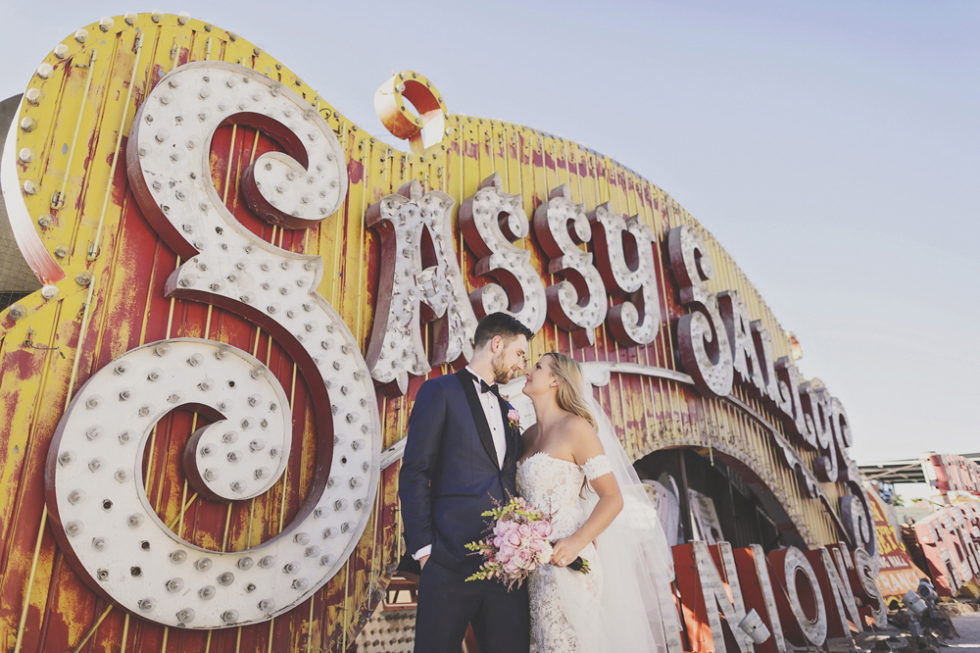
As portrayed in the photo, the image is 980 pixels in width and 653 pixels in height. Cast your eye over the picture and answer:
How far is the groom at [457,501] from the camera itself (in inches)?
102

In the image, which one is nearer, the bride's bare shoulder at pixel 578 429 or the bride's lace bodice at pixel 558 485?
the bride's lace bodice at pixel 558 485

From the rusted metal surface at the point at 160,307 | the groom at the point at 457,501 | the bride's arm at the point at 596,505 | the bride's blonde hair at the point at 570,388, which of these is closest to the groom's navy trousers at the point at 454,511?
the groom at the point at 457,501

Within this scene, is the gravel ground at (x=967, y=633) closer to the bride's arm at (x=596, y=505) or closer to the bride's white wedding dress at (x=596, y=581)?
the bride's white wedding dress at (x=596, y=581)

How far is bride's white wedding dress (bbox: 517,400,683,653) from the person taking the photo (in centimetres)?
279

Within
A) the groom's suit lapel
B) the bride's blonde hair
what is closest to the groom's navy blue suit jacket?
the groom's suit lapel

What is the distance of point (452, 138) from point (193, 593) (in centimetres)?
386

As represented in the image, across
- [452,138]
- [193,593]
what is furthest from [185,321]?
[452,138]

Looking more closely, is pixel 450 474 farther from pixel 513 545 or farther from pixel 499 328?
pixel 499 328

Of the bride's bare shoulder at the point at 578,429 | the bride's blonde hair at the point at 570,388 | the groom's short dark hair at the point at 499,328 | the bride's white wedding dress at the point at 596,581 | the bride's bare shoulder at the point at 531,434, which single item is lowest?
the bride's white wedding dress at the point at 596,581

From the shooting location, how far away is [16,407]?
281 cm

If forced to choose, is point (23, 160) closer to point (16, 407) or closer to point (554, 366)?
point (16, 407)

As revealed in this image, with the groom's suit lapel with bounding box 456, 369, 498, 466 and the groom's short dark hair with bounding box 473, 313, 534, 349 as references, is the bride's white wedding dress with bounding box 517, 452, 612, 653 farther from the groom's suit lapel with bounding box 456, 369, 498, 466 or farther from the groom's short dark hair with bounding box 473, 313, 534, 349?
the groom's short dark hair with bounding box 473, 313, 534, 349

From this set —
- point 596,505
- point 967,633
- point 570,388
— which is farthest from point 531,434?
point 967,633

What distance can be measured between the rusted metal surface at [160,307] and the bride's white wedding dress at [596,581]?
4.48 ft
